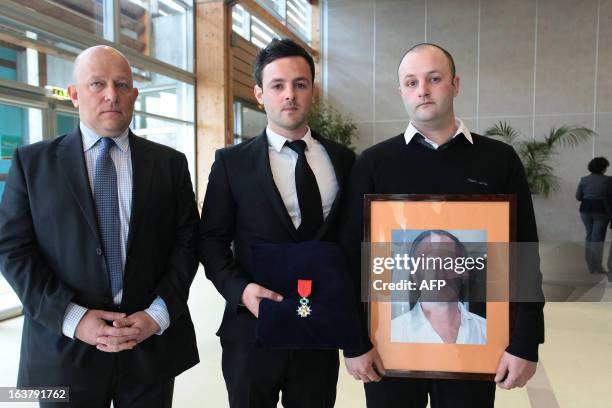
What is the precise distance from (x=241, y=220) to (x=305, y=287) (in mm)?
389

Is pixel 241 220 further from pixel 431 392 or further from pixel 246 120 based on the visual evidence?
pixel 246 120

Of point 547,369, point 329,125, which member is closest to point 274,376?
point 547,369

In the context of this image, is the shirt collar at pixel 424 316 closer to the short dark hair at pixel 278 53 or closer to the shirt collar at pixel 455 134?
the shirt collar at pixel 455 134

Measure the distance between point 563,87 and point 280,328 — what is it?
1098 cm

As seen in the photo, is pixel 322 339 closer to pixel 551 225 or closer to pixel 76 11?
pixel 76 11

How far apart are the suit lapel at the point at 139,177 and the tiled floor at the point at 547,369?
1710 mm

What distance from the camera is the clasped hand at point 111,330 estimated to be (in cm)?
149

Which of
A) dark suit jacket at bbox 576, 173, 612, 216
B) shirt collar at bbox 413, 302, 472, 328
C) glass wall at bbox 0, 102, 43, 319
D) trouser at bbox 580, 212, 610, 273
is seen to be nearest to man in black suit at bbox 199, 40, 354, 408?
shirt collar at bbox 413, 302, 472, 328

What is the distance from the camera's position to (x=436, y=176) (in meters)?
1.54

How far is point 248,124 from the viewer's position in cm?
1010

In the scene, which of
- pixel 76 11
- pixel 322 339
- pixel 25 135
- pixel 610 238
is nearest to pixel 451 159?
pixel 322 339

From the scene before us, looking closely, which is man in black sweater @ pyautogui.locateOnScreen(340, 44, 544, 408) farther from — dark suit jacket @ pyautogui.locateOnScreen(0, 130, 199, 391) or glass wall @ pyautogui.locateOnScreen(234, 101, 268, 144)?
glass wall @ pyautogui.locateOnScreen(234, 101, 268, 144)

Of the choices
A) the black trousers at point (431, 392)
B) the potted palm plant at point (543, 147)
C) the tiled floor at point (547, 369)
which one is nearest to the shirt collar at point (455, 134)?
the black trousers at point (431, 392)

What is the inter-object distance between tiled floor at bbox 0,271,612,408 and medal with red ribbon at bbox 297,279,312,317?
5.45 feet
